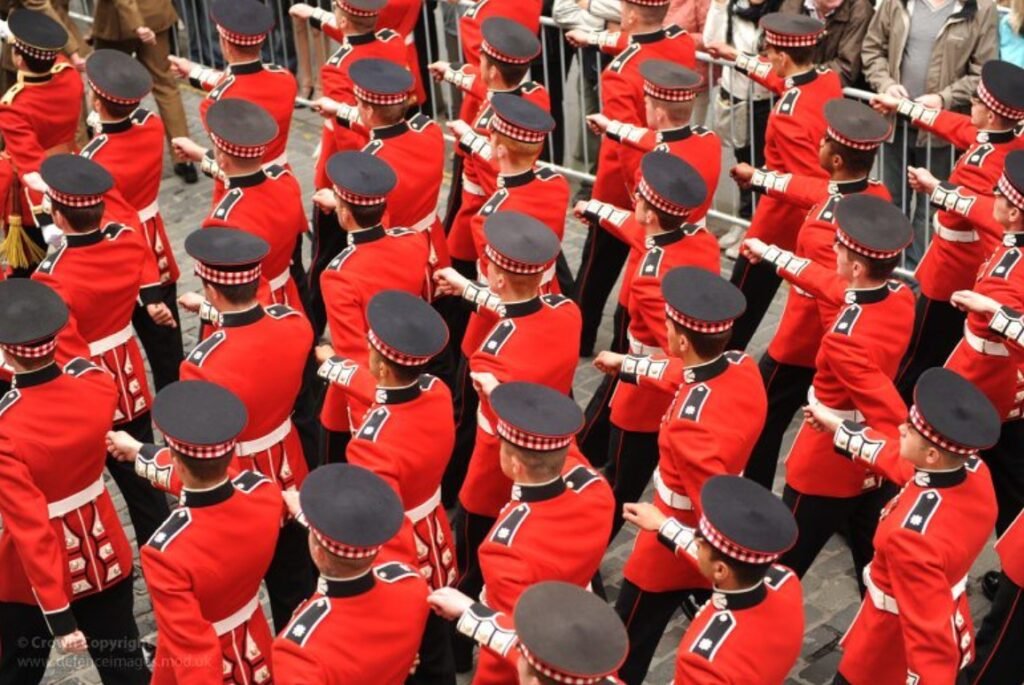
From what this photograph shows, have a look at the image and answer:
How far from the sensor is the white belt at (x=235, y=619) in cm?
634

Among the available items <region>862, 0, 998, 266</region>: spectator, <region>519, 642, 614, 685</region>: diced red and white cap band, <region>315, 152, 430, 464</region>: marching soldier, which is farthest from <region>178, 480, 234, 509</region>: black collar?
<region>862, 0, 998, 266</region>: spectator

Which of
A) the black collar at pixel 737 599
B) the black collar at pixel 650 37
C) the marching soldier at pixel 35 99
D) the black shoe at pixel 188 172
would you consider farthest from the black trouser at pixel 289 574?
the black shoe at pixel 188 172

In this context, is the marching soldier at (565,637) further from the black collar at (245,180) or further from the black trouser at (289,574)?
the black collar at (245,180)

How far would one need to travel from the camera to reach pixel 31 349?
22.1 ft

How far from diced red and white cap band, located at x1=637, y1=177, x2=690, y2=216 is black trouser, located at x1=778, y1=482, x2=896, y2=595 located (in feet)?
4.30

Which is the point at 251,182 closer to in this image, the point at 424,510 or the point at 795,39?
the point at 424,510

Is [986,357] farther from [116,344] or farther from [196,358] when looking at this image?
[116,344]

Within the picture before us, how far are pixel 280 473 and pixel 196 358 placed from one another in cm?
72

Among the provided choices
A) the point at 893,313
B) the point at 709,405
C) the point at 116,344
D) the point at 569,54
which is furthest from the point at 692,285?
the point at 569,54

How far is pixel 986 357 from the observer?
7680 mm

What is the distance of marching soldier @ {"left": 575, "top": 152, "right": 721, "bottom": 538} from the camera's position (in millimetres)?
7781

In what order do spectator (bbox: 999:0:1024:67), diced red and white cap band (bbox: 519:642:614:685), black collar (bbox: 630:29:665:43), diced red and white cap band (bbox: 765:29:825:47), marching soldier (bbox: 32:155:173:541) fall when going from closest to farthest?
diced red and white cap band (bbox: 519:642:614:685)
marching soldier (bbox: 32:155:173:541)
diced red and white cap band (bbox: 765:29:825:47)
black collar (bbox: 630:29:665:43)
spectator (bbox: 999:0:1024:67)

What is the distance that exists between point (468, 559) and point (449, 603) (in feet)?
5.75

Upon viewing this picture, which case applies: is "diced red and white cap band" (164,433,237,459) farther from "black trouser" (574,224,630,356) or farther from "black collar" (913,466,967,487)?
"black trouser" (574,224,630,356)
